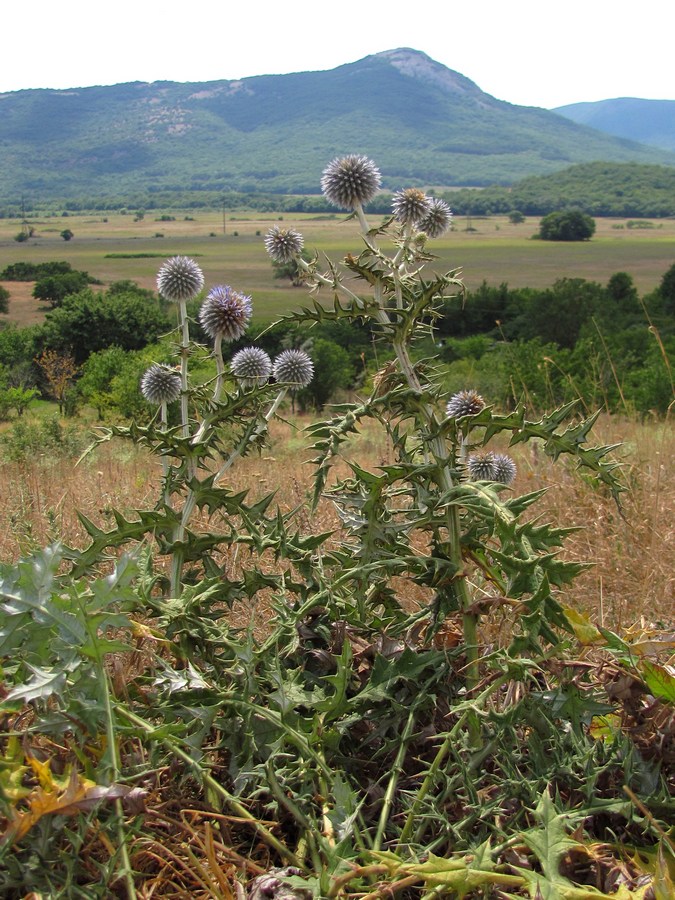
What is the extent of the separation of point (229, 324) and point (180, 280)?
683mm

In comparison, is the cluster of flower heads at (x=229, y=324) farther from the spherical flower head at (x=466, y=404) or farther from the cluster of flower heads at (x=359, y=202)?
the spherical flower head at (x=466, y=404)

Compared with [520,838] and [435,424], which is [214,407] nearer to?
[435,424]

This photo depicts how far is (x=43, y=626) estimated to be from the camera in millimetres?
1598

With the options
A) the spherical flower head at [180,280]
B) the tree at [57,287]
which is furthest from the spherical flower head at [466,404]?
the tree at [57,287]

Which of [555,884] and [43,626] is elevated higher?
[43,626]

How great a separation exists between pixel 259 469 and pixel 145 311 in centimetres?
6451

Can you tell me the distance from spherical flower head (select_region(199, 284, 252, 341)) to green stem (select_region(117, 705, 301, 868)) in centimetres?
168

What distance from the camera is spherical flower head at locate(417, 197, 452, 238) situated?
3.48m

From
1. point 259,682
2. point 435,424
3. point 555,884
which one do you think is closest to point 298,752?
point 259,682

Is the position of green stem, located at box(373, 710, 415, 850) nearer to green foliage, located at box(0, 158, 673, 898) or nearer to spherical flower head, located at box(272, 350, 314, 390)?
green foliage, located at box(0, 158, 673, 898)

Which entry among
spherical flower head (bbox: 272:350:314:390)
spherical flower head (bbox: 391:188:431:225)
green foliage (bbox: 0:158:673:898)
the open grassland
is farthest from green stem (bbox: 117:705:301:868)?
spherical flower head (bbox: 272:350:314:390)

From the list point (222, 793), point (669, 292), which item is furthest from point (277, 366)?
point (669, 292)

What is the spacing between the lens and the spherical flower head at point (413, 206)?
9.35 feet

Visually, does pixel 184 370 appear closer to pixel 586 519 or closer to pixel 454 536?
pixel 454 536
